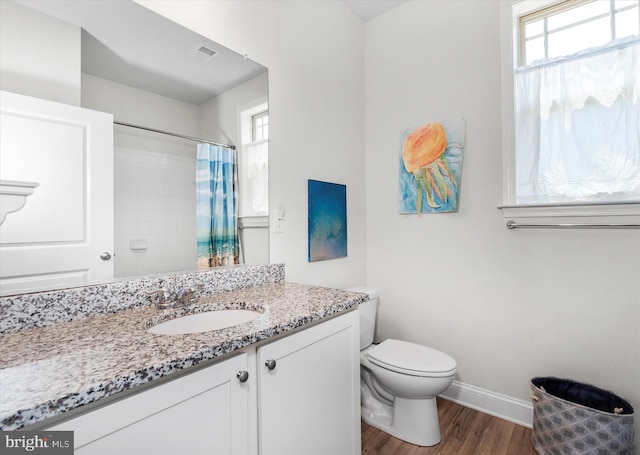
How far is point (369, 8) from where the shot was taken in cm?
233

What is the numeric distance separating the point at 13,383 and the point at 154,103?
106cm

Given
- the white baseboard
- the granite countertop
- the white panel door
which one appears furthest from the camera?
the white baseboard

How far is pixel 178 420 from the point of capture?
0.76 metres

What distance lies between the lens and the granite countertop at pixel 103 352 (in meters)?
0.58

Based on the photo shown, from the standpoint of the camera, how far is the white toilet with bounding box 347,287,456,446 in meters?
1.63

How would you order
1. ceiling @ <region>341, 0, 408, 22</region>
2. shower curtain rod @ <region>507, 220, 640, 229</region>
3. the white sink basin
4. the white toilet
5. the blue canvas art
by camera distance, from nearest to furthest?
the white sink basin
shower curtain rod @ <region>507, 220, 640, 229</region>
the white toilet
the blue canvas art
ceiling @ <region>341, 0, 408, 22</region>

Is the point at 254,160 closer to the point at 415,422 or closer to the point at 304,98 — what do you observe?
the point at 304,98

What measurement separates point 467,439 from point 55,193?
216 cm

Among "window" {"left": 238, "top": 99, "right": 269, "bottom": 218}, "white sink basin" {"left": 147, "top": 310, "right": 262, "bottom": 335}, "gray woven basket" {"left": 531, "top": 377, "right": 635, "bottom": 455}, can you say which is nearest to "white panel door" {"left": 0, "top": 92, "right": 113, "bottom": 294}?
"white sink basin" {"left": 147, "top": 310, "right": 262, "bottom": 335}

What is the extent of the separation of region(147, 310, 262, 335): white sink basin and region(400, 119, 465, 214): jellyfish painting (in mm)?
1415

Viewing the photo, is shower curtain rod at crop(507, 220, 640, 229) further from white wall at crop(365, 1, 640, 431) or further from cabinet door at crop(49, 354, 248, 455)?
cabinet door at crop(49, 354, 248, 455)

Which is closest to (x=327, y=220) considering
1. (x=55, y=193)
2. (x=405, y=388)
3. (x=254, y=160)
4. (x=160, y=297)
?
(x=254, y=160)

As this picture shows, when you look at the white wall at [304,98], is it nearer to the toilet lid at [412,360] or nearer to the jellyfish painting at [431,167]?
the jellyfish painting at [431,167]

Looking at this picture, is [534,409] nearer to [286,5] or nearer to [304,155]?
[304,155]
